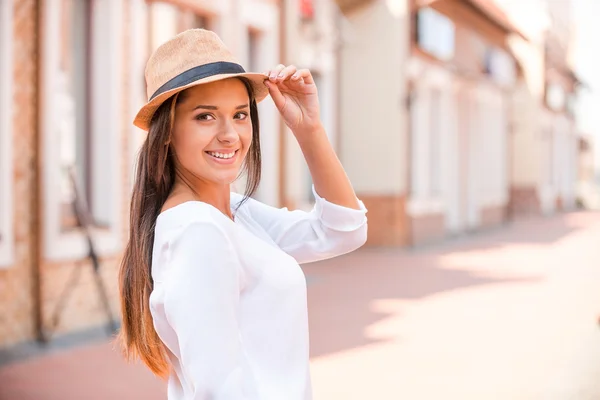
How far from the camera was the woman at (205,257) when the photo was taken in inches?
49.0

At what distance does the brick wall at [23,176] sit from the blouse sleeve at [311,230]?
15.1ft

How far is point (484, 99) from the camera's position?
826 inches

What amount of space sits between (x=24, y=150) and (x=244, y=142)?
5.04 metres

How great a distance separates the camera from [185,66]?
1449 millimetres

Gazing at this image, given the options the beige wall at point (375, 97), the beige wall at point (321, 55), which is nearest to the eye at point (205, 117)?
the beige wall at point (321, 55)

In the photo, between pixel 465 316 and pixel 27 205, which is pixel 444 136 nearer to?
pixel 465 316

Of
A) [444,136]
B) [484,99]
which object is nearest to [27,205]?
[444,136]

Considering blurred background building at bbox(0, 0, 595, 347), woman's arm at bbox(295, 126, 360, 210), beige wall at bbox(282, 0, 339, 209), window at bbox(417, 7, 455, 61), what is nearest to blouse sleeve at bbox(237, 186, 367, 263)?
woman's arm at bbox(295, 126, 360, 210)

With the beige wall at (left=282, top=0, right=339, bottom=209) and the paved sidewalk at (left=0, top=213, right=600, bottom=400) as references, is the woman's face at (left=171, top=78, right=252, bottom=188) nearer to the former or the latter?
the paved sidewalk at (left=0, top=213, right=600, bottom=400)

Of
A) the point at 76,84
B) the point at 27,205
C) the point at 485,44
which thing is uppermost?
the point at 485,44

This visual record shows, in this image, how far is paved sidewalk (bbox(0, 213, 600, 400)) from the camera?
4.77m

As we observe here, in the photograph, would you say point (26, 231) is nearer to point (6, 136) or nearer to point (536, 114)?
point (6, 136)

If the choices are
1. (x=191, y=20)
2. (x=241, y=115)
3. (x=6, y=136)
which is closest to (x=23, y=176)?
(x=6, y=136)

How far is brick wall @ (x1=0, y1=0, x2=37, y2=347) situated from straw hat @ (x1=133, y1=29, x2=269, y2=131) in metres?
4.90
